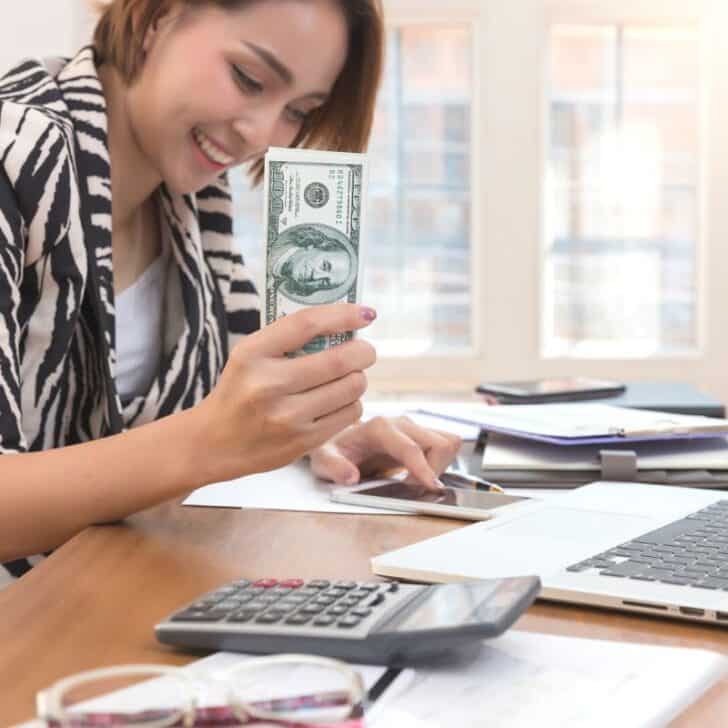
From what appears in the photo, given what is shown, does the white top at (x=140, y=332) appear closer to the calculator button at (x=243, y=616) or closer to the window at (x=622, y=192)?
the calculator button at (x=243, y=616)

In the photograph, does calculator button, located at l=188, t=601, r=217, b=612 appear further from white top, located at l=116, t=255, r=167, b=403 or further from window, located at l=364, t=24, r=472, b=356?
window, located at l=364, t=24, r=472, b=356

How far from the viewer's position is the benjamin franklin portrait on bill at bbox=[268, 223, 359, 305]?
92 centimetres

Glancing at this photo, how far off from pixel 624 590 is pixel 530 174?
2992 millimetres

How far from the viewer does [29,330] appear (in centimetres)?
124

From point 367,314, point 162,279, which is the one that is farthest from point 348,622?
point 162,279

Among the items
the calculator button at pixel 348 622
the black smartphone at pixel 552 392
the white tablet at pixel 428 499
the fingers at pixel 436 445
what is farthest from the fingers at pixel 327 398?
the black smartphone at pixel 552 392

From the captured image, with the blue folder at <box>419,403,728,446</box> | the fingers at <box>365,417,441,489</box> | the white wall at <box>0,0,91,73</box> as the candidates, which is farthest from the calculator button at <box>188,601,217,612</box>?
the white wall at <box>0,0,91,73</box>

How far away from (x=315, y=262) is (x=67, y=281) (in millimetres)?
441

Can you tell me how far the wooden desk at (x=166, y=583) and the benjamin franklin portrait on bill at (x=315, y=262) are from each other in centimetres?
20

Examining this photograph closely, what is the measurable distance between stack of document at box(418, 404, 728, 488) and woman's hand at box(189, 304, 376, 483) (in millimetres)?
297

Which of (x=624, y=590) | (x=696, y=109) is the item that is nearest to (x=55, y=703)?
(x=624, y=590)

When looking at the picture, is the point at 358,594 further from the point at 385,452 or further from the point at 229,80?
the point at 229,80

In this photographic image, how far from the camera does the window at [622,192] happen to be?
364 cm

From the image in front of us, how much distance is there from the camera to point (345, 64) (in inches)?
60.9
